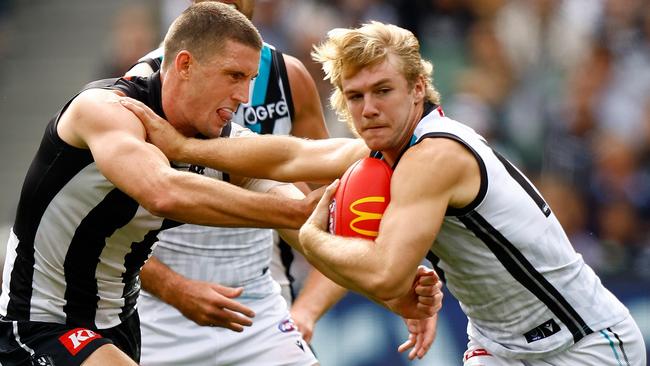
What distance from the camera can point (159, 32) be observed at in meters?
12.0

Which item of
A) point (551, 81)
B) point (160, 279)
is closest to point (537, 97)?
point (551, 81)

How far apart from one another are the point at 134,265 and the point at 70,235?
1.46 ft

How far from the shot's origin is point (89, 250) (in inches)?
208

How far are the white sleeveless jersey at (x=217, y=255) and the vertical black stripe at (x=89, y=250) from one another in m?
1.08

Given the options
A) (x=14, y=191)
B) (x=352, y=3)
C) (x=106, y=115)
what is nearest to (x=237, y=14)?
(x=106, y=115)

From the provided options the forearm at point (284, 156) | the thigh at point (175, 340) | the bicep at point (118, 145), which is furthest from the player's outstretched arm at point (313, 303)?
the bicep at point (118, 145)

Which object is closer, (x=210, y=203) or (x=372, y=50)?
(x=210, y=203)

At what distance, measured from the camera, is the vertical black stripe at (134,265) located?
550 centimetres

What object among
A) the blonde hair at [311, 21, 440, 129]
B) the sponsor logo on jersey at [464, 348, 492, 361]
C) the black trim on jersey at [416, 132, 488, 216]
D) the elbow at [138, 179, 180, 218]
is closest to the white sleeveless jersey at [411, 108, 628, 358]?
the black trim on jersey at [416, 132, 488, 216]

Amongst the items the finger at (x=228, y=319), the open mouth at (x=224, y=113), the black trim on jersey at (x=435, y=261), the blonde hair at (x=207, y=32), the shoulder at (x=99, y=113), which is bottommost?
the finger at (x=228, y=319)

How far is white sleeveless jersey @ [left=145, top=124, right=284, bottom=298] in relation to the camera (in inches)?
255

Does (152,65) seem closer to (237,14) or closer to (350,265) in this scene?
(237,14)

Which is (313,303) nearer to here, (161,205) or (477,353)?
(477,353)

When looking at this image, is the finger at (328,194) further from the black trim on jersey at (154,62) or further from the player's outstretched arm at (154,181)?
the black trim on jersey at (154,62)
